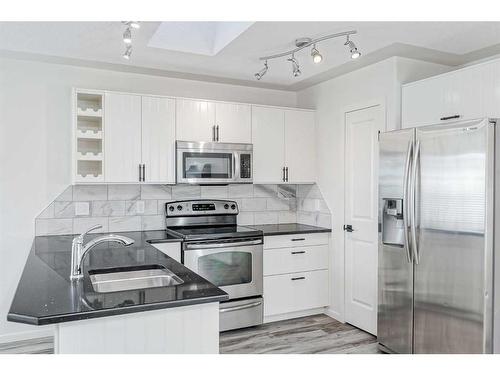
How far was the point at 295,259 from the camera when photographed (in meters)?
3.98

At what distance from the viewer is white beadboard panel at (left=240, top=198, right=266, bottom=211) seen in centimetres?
439

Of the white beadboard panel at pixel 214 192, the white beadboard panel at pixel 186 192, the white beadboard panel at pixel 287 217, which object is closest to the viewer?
the white beadboard panel at pixel 186 192

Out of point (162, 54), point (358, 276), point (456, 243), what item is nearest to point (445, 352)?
point (456, 243)

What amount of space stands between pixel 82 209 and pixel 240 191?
156cm

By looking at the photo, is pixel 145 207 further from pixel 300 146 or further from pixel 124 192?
pixel 300 146

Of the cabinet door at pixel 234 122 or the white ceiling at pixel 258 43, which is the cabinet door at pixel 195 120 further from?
the white ceiling at pixel 258 43

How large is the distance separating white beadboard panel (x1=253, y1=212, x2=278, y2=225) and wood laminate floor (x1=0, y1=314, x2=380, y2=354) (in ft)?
3.50

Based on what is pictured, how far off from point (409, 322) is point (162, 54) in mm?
2707

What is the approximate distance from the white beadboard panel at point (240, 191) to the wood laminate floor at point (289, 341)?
1322 mm

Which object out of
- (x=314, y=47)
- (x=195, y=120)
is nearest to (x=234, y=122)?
(x=195, y=120)

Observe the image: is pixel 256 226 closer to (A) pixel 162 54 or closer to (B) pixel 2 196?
(A) pixel 162 54

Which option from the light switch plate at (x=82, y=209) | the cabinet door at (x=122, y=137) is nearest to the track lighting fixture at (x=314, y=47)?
the cabinet door at (x=122, y=137)

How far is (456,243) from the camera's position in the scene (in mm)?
2586

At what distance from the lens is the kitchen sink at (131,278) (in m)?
2.18
